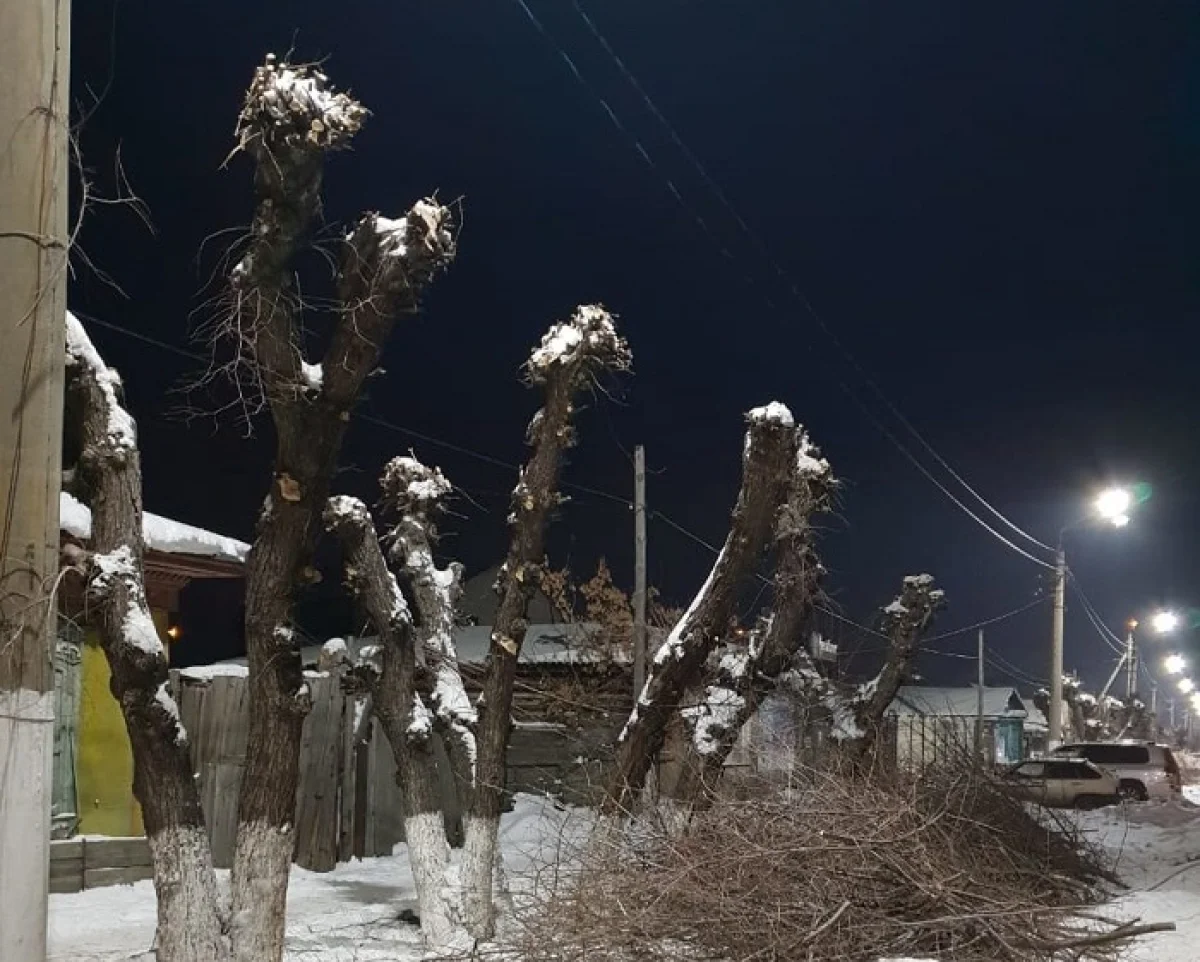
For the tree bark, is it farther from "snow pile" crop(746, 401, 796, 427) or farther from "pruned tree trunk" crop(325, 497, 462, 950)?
"snow pile" crop(746, 401, 796, 427)

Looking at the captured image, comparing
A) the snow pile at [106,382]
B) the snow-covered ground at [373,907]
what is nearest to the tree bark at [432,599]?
the snow-covered ground at [373,907]

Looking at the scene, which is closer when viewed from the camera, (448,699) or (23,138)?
(23,138)

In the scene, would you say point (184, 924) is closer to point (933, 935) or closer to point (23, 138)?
point (933, 935)

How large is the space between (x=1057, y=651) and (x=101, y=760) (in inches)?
768

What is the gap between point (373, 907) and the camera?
10539mm

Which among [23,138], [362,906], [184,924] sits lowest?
[362,906]

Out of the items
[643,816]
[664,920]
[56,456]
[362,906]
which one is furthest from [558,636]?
[56,456]

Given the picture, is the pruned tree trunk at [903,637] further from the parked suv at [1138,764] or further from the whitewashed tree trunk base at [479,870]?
the parked suv at [1138,764]

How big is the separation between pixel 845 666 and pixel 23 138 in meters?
19.9

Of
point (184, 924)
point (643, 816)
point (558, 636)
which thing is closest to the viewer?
point (184, 924)

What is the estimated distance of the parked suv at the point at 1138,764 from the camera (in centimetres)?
2364

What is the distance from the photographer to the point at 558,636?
2508cm

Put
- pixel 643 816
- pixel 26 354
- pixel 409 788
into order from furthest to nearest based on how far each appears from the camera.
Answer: pixel 409 788
pixel 643 816
pixel 26 354

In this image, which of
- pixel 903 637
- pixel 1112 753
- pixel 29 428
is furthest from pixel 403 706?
pixel 1112 753
